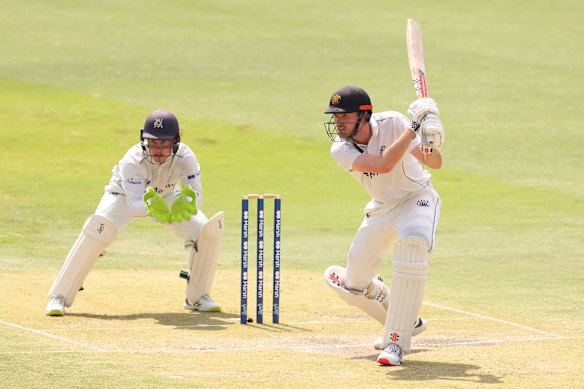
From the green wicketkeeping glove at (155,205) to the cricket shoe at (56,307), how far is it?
1.00 m

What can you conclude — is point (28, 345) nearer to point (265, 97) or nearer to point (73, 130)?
point (73, 130)

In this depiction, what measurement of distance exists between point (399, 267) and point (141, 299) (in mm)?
3146

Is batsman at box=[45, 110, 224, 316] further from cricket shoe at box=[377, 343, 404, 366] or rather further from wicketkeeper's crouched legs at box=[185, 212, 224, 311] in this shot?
cricket shoe at box=[377, 343, 404, 366]

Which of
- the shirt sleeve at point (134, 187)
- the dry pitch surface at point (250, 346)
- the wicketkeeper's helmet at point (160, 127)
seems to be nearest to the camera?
the dry pitch surface at point (250, 346)

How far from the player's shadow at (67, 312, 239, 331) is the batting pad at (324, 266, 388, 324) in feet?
3.61

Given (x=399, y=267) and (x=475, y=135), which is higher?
(x=475, y=135)

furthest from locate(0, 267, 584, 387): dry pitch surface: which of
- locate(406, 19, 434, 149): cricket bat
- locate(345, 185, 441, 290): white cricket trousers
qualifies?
locate(406, 19, 434, 149): cricket bat

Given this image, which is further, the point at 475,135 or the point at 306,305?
the point at 475,135

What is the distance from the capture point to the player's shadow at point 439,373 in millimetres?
7195

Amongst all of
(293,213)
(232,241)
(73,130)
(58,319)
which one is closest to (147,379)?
(58,319)

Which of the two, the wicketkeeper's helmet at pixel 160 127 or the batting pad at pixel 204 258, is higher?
the wicketkeeper's helmet at pixel 160 127

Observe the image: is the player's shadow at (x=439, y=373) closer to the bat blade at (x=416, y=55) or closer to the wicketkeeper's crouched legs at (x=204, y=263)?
the bat blade at (x=416, y=55)

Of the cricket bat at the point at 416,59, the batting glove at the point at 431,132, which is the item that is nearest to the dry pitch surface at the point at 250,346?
the batting glove at the point at 431,132

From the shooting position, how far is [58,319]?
9.22 m
